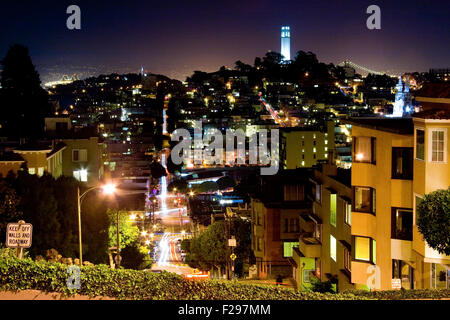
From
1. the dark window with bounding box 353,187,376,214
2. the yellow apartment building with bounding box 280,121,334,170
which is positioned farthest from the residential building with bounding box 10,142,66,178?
the yellow apartment building with bounding box 280,121,334,170

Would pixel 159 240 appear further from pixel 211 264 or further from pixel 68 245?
pixel 68 245

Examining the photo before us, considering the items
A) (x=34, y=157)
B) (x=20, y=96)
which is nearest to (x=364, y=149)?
(x=34, y=157)

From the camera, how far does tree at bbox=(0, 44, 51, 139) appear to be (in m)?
32.0

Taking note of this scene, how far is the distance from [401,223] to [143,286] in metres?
6.97

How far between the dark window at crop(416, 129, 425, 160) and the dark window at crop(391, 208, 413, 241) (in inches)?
63.0

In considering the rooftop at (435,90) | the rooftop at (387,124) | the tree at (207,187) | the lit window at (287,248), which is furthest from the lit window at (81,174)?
the tree at (207,187)

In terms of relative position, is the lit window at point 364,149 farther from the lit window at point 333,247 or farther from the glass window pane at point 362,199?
the lit window at point 333,247

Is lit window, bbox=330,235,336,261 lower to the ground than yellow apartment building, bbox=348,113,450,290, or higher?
lower

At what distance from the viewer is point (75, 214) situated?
66.5 ft

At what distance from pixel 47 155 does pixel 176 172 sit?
73.1 metres

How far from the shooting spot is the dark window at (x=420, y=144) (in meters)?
11.9

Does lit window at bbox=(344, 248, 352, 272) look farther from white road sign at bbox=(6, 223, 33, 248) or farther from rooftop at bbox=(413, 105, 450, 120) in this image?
white road sign at bbox=(6, 223, 33, 248)

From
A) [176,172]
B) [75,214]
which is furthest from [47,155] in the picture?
[176,172]

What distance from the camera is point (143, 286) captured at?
29.2 feet
